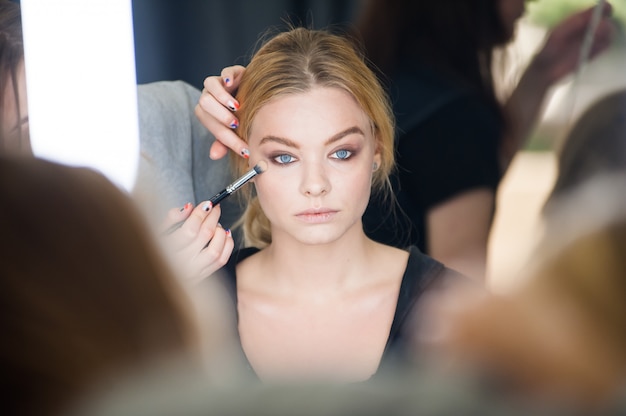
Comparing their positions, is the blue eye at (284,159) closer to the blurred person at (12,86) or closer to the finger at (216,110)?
the finger at (216,110)

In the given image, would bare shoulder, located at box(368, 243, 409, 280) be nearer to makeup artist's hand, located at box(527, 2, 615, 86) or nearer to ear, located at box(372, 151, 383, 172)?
ear, located at box(372, 151, 383, 172)

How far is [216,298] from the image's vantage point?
30.7 inches

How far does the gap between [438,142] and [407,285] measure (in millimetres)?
135

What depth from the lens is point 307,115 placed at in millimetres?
731

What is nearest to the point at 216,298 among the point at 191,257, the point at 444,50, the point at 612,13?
the point at 191,257

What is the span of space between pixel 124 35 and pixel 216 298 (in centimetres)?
25

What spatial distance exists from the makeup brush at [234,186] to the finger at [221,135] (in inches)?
0.6

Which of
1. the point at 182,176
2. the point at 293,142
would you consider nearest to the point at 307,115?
the point at 293,142

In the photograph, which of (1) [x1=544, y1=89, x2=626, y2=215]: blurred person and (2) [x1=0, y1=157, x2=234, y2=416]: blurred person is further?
(1) [x1=544, y1=89, x2=626, y2=215]: blurred person

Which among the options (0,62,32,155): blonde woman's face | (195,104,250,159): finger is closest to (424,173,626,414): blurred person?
(195,104,250,159): finger

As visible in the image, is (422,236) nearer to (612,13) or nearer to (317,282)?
(317,282)

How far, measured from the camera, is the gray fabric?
760 millimetres

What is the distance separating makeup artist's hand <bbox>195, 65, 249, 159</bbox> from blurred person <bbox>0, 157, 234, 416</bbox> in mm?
255

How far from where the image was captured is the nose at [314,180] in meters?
0.73
